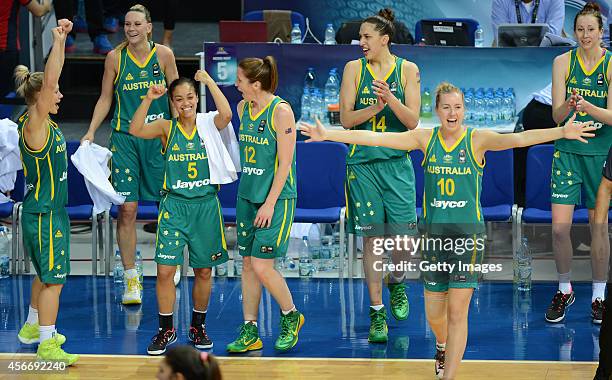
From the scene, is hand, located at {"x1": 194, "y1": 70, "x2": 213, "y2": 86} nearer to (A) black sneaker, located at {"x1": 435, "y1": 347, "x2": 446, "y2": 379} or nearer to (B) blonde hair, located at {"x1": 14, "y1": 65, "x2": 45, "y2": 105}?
(B) blonde hair, located at {"x1": 14, "y1": 65, "x2": 45, "y2": 105}

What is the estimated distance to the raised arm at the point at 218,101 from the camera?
705 centimetres

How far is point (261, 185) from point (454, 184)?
1.27 metres

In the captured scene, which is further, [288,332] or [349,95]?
[349,95]

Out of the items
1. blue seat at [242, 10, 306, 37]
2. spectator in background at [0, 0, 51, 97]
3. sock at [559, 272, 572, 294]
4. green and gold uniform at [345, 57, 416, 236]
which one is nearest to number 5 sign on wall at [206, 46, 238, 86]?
blue seat at [242, 10, 306, 37]

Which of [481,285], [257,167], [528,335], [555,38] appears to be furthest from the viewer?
[555,38]

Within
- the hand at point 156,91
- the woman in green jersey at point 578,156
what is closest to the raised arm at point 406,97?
the woman in green jersey at point 578,156

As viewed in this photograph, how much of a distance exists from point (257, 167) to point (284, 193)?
0.79 ft

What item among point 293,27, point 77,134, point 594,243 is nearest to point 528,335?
point 594,243

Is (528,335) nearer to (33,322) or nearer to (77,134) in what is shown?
(33,322)

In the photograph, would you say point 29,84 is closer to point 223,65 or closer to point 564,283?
point 223,65

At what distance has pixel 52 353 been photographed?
272 inches

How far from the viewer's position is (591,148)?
306 inches

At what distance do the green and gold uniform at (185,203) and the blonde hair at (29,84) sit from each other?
0.86 m

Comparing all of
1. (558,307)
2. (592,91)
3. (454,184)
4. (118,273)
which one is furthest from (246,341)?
(592,91)
